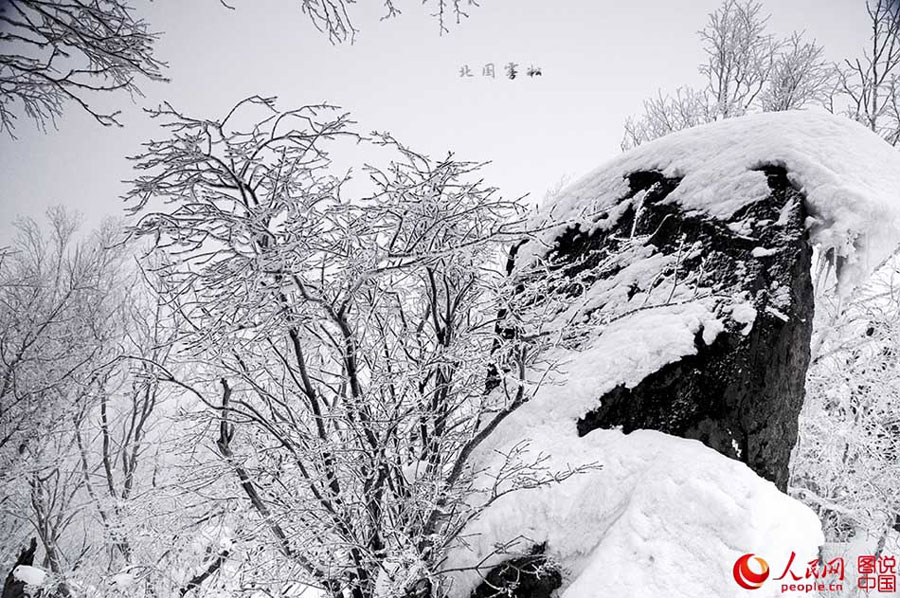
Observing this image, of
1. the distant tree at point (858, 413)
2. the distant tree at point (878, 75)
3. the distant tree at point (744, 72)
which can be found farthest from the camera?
the distant tree at point (744, 72)

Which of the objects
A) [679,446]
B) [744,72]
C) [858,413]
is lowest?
[858,413]

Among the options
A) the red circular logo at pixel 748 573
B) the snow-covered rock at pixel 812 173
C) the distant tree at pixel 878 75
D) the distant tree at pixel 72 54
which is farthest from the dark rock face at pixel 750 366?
the distant tree at pixel 878 75

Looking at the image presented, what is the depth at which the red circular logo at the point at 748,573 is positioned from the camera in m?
2.35

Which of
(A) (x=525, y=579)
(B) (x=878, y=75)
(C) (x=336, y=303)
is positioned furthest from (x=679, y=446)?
(B) (x=878, y=75)

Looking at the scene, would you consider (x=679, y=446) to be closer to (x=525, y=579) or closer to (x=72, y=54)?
(x=525, y=579)

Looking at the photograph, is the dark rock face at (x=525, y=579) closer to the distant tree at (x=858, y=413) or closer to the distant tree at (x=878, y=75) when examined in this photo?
the distant tree at (x=858, y=413)

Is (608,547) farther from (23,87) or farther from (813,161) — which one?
(23,87)

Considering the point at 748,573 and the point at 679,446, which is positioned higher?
the point at 679,446

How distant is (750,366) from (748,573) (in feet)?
4.48

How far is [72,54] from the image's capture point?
219cm

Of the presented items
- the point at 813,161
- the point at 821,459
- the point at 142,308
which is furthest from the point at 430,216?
the point at 142,308

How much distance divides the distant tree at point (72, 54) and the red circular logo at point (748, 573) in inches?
149

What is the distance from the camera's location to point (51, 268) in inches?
412

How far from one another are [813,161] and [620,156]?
1.77 m
